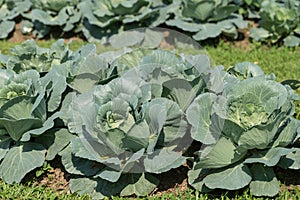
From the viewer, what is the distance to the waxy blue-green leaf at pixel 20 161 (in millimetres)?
4105

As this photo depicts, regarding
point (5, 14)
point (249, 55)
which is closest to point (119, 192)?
point (249, 55)

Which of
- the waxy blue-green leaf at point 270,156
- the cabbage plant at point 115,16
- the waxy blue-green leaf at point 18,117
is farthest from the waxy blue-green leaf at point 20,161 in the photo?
the cabbage plant at point 115,16

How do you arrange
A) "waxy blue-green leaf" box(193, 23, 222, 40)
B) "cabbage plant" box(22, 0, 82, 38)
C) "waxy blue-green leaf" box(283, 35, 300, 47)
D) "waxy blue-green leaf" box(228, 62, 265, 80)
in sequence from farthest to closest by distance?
"cabbage plant" box(22, 0, 82, 38) → "waxy blue-green leaf" box(193, 23, 222, 40) → "waxy blue-green leaf" box(283, 35, 300, 47) → "waxy blue-green leaf" box(228, 62, 265, 80)

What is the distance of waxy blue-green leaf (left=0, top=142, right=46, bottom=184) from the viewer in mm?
4105

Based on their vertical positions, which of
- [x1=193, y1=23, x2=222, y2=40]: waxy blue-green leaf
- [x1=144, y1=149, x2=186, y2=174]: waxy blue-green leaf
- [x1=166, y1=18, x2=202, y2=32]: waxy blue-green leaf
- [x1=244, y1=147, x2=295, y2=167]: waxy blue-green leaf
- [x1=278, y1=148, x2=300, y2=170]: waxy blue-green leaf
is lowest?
[x1=193, y1=23, x2=222, y2=40]: waxy blue-green leaf

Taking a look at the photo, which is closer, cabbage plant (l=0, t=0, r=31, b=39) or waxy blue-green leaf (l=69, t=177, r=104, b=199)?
waxy blue-green leaf (l=69, t=177, r=104, b=199)

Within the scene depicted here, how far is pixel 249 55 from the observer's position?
632cm

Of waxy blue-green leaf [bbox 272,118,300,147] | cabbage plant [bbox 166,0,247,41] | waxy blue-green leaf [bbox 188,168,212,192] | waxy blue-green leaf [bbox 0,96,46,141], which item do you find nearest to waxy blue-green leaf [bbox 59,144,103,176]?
waxy blue-green leaf [bbox 0,96,46,141]

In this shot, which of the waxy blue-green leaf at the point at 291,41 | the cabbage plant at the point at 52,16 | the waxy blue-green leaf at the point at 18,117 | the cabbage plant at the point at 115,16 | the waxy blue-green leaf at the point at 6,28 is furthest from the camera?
the waxy blue-green leaf at the point at 6,28

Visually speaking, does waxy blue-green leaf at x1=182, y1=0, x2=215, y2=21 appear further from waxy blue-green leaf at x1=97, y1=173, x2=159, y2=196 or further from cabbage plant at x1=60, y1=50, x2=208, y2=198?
waxy blue-green leaf at x1=97, y1=173, x2=159, y2=196

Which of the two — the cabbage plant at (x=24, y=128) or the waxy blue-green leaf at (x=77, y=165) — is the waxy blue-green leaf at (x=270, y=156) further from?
the cabbage plant at (x=24, y=128)

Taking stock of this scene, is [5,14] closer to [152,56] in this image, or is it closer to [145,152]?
[152,56]

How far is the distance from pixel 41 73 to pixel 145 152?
136 centimetres

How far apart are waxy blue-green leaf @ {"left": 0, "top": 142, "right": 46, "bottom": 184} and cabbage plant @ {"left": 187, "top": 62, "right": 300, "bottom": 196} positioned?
3.90 ft
